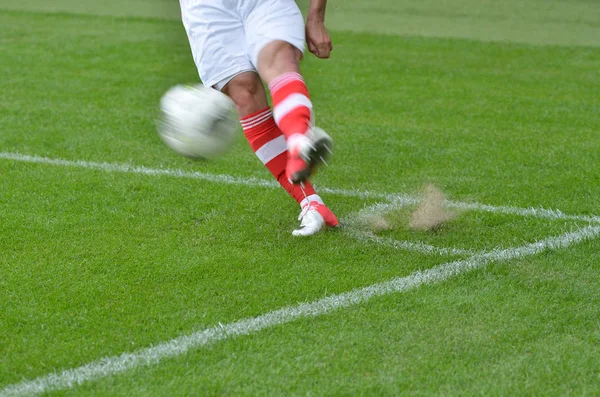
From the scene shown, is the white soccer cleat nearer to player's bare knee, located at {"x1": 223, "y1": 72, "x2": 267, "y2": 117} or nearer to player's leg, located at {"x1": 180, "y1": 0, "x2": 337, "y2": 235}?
player's leg, located at {"x1": 180, "y1": 0, "x2": 337, "y2": 235}

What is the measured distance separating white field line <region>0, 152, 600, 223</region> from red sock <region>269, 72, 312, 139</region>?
53.5 inches

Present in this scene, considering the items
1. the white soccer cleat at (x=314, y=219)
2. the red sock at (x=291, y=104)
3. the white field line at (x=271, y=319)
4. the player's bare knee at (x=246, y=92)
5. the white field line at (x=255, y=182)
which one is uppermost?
the red sock at (x=291, y=104)

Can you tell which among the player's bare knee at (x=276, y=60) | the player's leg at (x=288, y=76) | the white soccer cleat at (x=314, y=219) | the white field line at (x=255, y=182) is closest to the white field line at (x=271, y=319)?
the white field line at (x=255, y=182)

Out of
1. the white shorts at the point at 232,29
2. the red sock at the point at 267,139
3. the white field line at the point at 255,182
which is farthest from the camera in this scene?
the white field line at the point at 255,182

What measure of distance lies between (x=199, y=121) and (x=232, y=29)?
0.48 meters

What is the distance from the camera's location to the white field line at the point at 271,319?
10.0 feet

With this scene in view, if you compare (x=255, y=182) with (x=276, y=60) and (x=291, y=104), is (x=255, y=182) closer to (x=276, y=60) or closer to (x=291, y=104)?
(x=276, y=60)

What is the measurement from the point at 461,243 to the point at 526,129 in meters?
2.62

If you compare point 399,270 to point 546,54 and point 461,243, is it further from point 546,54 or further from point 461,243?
point 546,54

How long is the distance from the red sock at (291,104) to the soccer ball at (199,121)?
254 mm

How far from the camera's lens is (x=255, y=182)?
558cm

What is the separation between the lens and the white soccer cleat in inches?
178

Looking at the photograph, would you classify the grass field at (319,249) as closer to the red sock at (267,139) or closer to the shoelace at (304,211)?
the shoelace at (304,211)

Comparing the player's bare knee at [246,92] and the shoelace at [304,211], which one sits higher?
the player's bare knee at [246,92]
